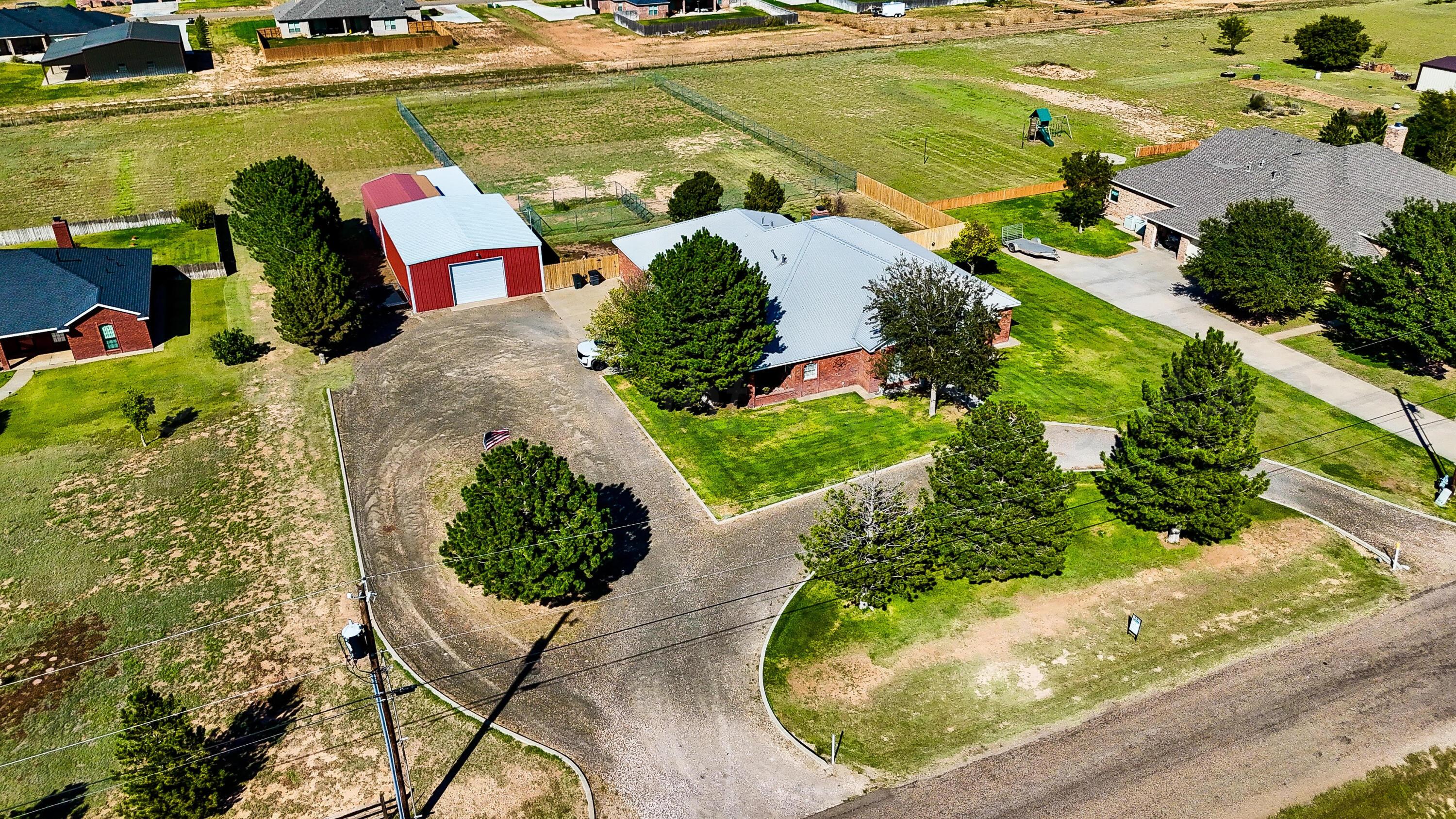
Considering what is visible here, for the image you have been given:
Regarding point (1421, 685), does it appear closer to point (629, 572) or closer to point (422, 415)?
point (629, 572)

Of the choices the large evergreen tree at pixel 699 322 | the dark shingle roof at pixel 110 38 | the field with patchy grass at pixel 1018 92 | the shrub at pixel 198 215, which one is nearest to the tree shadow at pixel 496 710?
the large evergreen tree at pixel 699 322

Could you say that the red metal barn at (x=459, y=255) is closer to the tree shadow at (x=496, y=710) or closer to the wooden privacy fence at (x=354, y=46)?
the tree shadow at (x=496, y=710)

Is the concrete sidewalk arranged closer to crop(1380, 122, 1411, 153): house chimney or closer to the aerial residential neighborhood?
Result: the aerial residential neighborhood

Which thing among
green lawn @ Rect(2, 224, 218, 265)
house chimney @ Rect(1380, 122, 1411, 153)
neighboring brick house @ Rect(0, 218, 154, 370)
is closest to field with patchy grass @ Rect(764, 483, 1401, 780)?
neighboring brick house @ Rect(0, 218, 154, 370)

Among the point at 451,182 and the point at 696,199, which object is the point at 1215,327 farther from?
the point at 451,182

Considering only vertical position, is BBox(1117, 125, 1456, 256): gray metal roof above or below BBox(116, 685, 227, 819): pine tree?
above

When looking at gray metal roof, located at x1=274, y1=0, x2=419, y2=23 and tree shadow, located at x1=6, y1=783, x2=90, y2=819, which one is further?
gray metal roof, located at x1=274, y1=0, x2=419, y2=23
